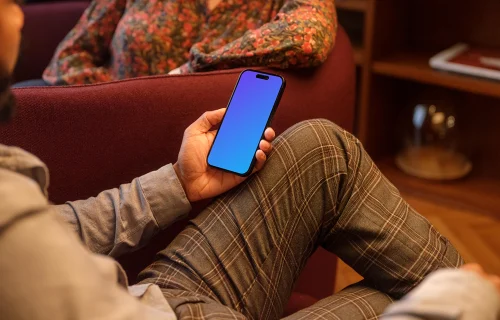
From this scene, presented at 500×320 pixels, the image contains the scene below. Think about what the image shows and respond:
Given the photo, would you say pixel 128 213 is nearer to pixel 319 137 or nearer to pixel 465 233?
pixel 319 137

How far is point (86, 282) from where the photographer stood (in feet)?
1.54

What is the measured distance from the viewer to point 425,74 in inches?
63.2

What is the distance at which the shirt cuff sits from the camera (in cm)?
85

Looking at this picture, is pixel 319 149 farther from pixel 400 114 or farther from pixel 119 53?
pixel 400 114

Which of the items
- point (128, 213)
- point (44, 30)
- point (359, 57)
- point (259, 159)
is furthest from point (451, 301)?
point (44, 30)

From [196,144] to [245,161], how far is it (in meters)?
0.09

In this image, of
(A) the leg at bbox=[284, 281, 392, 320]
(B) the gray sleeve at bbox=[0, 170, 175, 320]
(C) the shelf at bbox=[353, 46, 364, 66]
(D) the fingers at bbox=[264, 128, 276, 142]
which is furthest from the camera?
(C) the shelf at bbox=[353, 46, 364, 66]

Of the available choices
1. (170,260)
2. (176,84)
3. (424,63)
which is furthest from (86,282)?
(424,63)

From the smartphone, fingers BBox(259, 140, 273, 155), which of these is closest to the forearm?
the smartphone

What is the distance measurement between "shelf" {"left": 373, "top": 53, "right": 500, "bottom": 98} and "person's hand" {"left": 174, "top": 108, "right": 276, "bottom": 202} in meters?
0.86

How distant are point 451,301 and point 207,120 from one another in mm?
485

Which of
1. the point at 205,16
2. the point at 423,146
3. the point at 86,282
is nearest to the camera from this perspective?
the point at 86,282

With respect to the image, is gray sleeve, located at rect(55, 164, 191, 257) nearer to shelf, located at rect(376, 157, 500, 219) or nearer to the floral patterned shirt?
the floral patterned shirt

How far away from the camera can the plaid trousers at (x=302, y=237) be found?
0.79m
